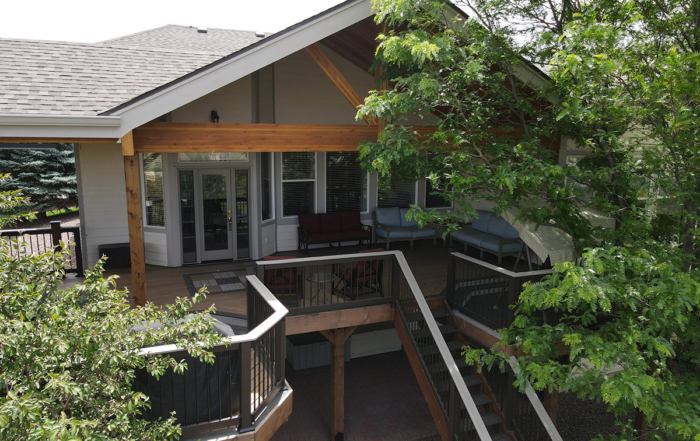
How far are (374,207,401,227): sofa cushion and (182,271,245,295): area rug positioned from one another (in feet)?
12.7

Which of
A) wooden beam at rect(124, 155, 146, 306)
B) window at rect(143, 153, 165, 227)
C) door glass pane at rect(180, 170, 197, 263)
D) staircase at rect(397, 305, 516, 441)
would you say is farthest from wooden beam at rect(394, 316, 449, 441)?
window at rect(143, 153, 165, 227)

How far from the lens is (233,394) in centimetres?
475

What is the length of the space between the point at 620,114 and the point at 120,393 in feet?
16.9

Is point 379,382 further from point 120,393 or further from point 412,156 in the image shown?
point 120,393

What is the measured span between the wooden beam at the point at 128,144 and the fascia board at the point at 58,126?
121 millimetres

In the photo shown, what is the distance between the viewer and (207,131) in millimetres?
6684

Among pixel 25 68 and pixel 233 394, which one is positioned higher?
pixel 25 68

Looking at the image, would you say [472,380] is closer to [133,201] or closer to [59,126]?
[133,201]

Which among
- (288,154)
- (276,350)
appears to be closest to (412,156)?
(276,350)

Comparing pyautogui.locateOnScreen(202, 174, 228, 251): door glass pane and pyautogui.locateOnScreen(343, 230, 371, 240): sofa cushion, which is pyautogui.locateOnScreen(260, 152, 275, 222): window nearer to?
pyautogui.locateOnScreen(202, 174, 228, 251): door glass pane

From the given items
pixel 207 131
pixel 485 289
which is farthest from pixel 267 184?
pixel 485 289

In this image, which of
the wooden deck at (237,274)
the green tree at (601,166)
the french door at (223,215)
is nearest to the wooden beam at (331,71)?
the green tree at (601,166)

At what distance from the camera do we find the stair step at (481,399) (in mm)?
7012

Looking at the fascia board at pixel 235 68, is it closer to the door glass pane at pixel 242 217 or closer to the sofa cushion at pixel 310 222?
the door glass pane at pixel 242 217
